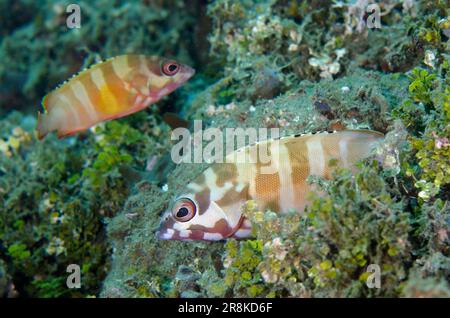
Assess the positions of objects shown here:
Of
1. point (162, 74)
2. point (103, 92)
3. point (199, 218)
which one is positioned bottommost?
point (199, 218)

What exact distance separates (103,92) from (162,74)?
0.74 metres

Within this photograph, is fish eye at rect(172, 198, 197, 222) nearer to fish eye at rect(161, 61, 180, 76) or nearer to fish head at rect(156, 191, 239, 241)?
fish head at rect(156, 191, 239, 241)

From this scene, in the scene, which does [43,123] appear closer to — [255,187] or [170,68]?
[170,68]

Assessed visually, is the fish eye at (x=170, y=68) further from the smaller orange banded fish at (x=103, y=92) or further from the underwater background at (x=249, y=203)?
the underwater background at (x=249, y=203)

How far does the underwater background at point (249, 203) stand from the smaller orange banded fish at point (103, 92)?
77 cm

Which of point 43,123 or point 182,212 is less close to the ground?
point 43,123

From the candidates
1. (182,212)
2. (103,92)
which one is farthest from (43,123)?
(182,212)

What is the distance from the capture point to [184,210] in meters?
3.20

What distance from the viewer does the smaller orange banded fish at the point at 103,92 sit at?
459 cm

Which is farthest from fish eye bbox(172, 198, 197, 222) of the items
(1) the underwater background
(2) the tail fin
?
(2) the tail fin

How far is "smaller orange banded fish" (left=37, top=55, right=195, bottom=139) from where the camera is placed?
4.59 meters
